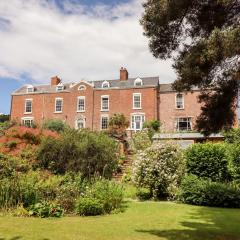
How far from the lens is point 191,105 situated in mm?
47875

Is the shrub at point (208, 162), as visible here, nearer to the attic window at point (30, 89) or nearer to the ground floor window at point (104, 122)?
the ground floor window at point (104, 122)

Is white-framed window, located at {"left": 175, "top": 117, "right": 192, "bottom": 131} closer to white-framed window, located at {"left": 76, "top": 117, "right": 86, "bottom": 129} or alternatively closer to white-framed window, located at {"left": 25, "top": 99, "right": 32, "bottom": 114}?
white-framed window, located at {"left": 76, "top": 117, "right": 86, "bottom": 129}

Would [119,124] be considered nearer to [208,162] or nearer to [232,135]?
[232,135]

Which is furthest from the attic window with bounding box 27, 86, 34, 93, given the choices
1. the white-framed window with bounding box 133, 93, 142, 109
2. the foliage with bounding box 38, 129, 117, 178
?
the foliage with bounding box 38, 129, 117, 178

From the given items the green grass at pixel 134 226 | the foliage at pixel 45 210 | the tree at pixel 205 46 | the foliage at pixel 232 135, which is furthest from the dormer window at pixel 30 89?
the tree at pixel 205 46

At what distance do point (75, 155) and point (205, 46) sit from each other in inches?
590

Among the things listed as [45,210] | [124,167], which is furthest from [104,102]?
[45,210]

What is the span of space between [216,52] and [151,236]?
5338mm

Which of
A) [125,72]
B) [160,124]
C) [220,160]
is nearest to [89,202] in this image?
[220,160]

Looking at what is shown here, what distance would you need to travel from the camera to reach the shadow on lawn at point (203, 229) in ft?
34.3

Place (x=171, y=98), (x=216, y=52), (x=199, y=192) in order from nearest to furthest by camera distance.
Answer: (x=216, y=52) → (x=199, y=192) → (x=171, y=98)

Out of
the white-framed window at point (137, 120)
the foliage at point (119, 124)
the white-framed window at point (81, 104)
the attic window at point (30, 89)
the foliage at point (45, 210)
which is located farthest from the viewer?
the attic window at point (30, 89)

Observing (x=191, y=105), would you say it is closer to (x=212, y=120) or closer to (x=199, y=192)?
(x=199, y=192)

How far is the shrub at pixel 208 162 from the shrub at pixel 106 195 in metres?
8.03
